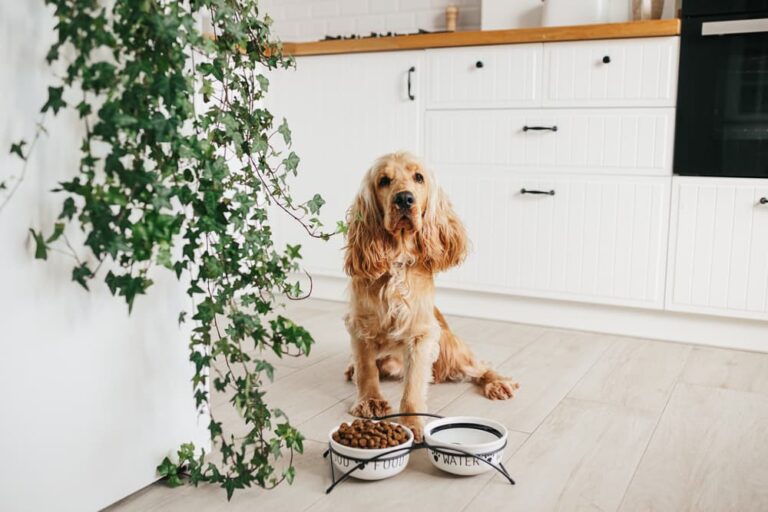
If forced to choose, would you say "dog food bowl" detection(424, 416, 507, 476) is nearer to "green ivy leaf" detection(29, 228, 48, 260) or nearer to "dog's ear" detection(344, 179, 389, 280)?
"dog's ear" detection(344, 179, 389, 280)

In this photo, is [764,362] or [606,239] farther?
[606,239]

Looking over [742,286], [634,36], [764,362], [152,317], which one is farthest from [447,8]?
[152,317]

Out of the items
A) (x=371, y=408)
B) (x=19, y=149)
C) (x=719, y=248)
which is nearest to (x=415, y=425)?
(x=371, y=408)

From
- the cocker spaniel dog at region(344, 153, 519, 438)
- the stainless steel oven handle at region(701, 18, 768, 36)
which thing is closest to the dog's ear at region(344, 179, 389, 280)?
the cocker spaniel dog at region(344, 153, 519, 438)

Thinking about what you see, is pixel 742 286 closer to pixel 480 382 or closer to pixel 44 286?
pixel 480 382

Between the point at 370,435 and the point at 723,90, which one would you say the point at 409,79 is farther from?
the point at 370,435

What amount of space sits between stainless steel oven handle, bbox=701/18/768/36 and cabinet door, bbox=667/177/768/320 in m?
0.54

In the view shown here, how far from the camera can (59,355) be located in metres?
1.45

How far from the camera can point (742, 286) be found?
9.21 feet

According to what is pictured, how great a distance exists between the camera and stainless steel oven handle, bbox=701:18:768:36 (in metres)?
2.68

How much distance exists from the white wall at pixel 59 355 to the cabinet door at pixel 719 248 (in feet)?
6.61

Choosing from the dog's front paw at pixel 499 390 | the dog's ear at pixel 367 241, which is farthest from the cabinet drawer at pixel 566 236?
the dog's ear at pixel 367 241

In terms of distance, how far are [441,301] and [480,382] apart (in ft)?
3.34

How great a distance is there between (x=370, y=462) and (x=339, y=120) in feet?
7.10
